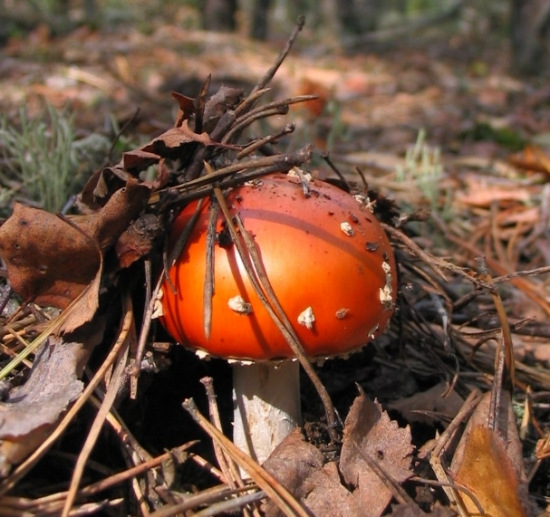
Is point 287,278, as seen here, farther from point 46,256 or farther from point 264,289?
point 46,256

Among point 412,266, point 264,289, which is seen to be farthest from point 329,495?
point 412,266

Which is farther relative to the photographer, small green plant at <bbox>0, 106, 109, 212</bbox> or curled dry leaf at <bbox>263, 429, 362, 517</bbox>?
small green plant at <bbox>0, 106, 109, 212</bbox>

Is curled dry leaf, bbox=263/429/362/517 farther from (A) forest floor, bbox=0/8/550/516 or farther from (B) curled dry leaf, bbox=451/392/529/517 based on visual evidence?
(B) curled dry leaf, bbox=451/392/529/517

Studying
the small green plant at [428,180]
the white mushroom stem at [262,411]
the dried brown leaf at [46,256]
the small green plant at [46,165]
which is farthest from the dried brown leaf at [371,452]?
the small green plant at [428,180]

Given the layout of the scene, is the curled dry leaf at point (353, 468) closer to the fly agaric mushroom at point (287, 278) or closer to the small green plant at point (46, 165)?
the fly agaric mushroom at point (287, 278)

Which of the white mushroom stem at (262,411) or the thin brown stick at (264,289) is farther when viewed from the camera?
the white mushroom stem at (262,411)

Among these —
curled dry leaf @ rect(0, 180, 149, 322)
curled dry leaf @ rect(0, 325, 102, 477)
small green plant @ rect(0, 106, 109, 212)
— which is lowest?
curled dry leaf @ rect(0, 325, 102, 477)

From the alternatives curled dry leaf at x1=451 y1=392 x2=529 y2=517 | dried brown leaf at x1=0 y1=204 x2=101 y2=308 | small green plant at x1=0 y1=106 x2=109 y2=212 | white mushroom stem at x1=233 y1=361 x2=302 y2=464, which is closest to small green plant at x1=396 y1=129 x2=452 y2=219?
small green plant at x1=0 y1=106 x2=109 y2=212

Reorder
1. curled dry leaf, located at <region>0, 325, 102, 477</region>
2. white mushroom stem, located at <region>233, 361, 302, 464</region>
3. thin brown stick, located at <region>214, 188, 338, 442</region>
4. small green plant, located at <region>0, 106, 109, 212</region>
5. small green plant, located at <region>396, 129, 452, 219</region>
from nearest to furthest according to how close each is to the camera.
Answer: curled dry leaf, located at <region>0, 325, 102, 477</region> < thin brown stick, located at <region>214, 188, 338, 442</region> < white mushroom stem, located at <region>233, 361, 302, 464</region> < small green plant, located at <region>0, 106, 109, 212</region> < small green plant, located at <region>396, 129, 452, 219</region>
